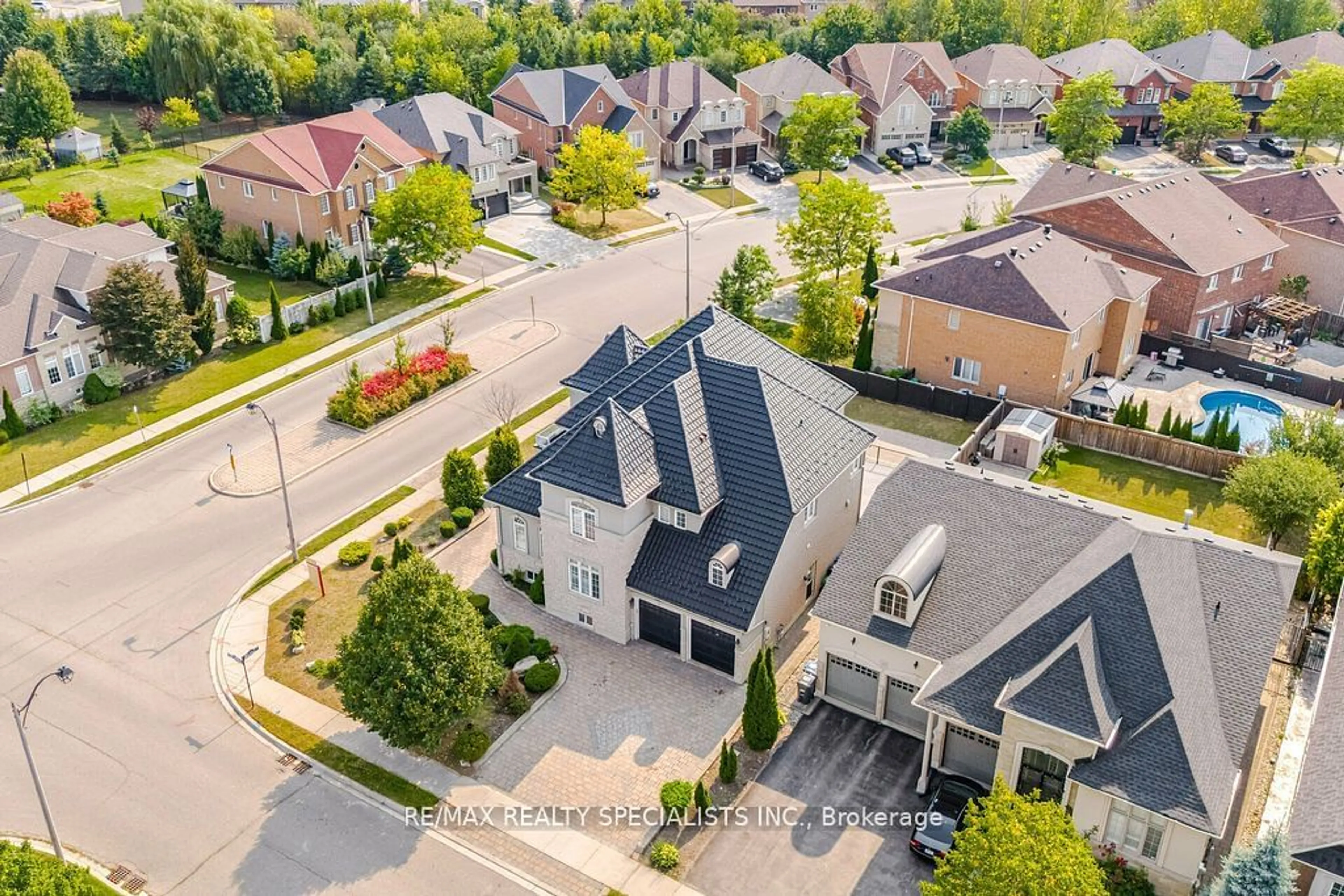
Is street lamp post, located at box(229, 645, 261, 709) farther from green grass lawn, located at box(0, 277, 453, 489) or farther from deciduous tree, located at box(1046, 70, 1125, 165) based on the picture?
deciduous tree, located at box(1046, 70, 1125, 165)

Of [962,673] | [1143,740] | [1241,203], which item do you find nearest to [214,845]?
[962,673]

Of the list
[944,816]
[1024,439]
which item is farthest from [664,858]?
[1024,439]

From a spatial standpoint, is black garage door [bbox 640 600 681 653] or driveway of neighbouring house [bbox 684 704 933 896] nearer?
driveway of neighbouring house [bbox 684 704 933 896]

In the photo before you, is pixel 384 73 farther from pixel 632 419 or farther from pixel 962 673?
pixel 962 673

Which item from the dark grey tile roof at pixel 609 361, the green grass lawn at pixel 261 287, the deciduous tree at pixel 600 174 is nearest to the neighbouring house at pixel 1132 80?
the deciduous tree at pixel 600 174

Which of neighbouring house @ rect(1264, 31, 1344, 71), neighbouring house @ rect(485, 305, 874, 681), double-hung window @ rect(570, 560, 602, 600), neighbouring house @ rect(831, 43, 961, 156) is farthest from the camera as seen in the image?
neighbouring house @ rect(1264, 31, 1344, 71)

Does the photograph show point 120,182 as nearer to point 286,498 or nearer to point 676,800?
point 286,498

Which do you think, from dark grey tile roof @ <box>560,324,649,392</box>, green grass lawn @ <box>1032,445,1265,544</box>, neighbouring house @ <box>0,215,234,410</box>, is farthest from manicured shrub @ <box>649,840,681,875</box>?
neighbouring house @ <box>0,215,234,410</box>
